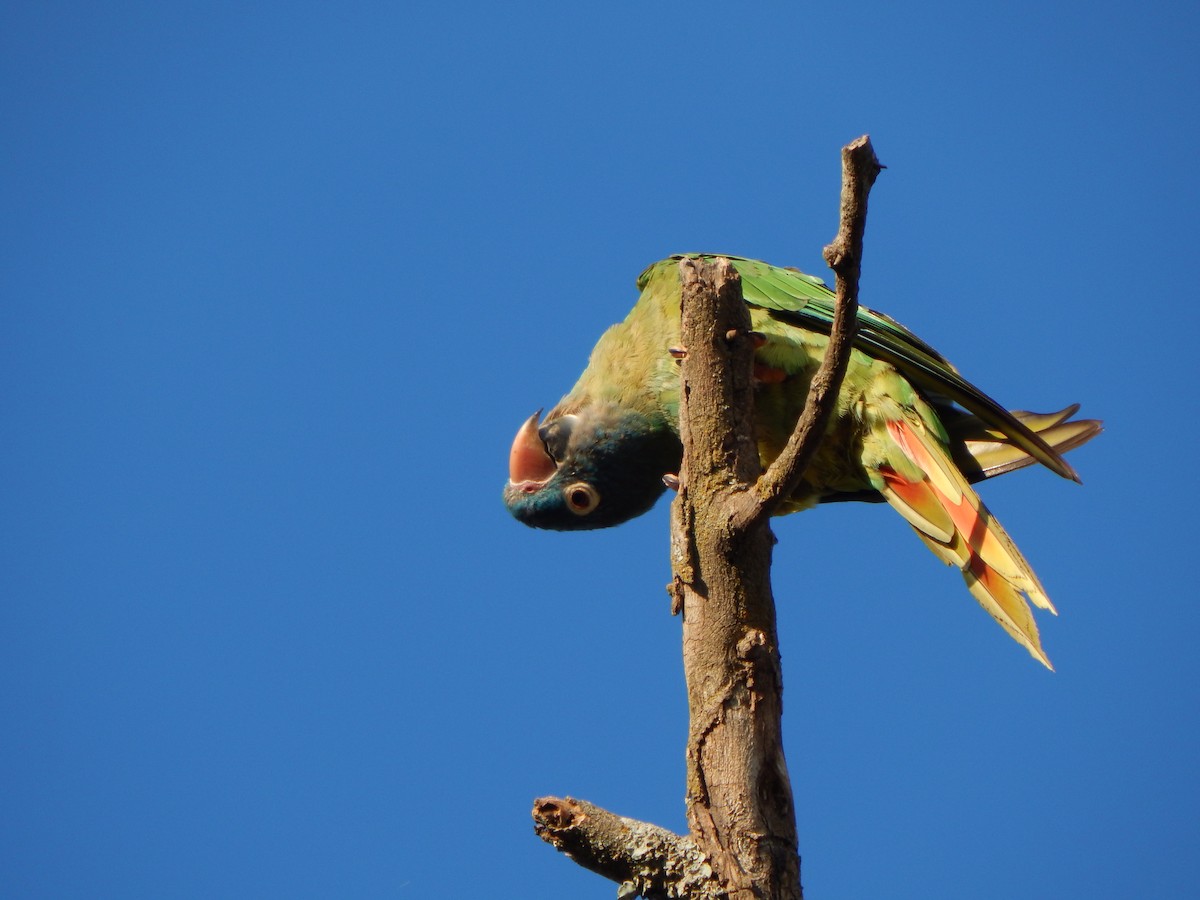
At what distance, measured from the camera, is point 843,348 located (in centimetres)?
270

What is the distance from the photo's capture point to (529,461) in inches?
202

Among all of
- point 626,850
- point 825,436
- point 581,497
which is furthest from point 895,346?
point 626,850

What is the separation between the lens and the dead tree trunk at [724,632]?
9.21 feet

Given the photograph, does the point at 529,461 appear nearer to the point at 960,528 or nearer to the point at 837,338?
the point at 960,528

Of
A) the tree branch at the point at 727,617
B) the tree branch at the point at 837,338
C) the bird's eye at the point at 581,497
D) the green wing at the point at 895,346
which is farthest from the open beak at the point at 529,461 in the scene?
the tree branch at the point at 837,338

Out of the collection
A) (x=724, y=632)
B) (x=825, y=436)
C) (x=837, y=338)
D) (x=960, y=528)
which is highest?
(x=825, y=436)

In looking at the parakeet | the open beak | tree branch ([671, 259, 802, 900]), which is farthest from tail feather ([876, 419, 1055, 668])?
the open beak

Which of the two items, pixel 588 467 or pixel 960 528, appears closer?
pixel 960 528

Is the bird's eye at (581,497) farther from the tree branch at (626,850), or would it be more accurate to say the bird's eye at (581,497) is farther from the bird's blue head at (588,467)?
the tree branch at (626,850)

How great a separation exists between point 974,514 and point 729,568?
124cm

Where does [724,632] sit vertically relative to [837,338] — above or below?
below

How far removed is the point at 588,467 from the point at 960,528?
173cm

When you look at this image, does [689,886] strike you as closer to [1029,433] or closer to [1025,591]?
[1025,591]

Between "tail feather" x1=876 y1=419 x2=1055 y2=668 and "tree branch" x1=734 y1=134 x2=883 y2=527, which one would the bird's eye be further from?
"tree branch" x1=734 y1=134 x2=883 y2=527
